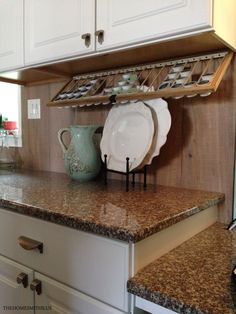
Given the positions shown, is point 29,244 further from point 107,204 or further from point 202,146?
point 202,146

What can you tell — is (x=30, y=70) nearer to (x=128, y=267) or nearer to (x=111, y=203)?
(x=111, y=203)

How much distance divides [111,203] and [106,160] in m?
0.35

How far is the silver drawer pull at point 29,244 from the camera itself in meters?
0.87

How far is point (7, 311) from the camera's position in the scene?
102cm

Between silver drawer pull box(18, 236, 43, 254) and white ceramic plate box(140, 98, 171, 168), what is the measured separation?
0.52m

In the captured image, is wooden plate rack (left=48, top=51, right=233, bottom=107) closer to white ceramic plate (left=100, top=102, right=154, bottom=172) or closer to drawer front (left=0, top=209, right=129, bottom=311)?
white ceramic plate (left=100, top=102, right=154, bottom=172)

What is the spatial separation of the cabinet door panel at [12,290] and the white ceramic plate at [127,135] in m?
0.54

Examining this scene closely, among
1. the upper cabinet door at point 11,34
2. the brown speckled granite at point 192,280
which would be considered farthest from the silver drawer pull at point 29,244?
the upper cabinet door at point 11,34

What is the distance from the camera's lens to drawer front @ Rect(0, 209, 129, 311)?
0.70 meters

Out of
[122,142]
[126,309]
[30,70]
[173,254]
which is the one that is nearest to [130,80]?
[122,142]

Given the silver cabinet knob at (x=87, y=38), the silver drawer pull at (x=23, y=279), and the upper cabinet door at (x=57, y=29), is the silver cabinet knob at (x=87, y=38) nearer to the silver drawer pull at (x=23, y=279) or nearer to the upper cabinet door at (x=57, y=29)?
the upper cabinet door at (x=57, y=29)

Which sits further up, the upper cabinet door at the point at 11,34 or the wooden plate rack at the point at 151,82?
the upper cabinet door at the point at 11,34

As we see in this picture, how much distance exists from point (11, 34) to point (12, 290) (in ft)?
3.75

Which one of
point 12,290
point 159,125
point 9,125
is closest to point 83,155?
point 159,125
